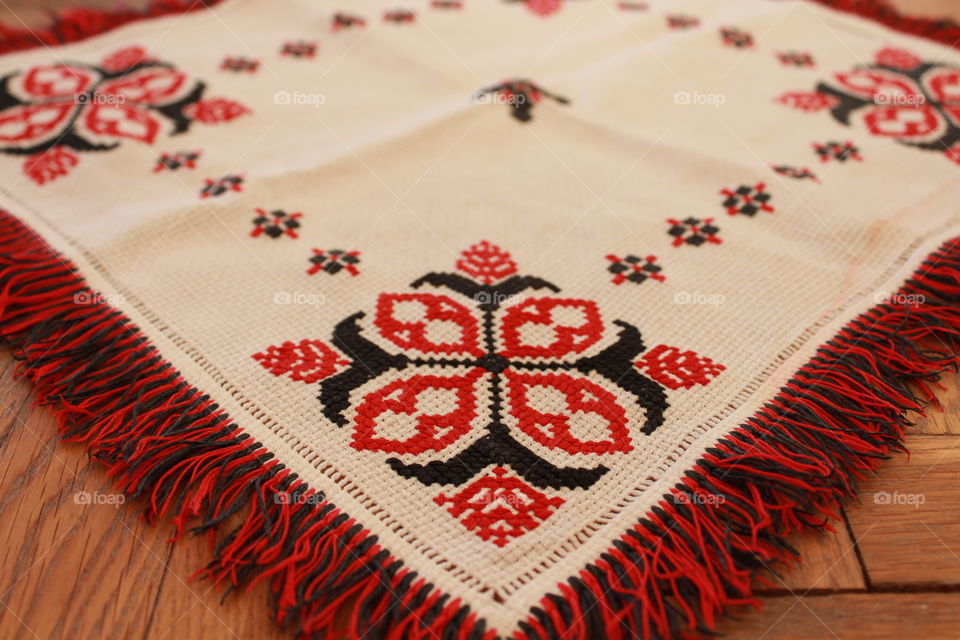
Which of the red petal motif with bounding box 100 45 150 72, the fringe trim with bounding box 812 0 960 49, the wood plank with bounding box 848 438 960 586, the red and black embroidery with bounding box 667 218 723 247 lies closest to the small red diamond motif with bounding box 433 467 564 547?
the wood plank with bounding box 848 438 960 586

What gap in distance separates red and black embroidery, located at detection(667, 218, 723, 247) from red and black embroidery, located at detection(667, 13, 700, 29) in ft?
2.19

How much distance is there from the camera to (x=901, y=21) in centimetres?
152

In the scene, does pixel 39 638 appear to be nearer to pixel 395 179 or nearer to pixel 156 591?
pixel 156 591

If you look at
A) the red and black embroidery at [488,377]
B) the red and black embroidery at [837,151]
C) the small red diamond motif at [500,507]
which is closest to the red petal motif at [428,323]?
the red and black embroidery at [488,377]

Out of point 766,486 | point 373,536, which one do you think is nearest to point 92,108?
point 373,536

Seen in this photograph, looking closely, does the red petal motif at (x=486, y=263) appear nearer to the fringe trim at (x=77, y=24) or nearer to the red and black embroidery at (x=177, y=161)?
the red and black embroidery at (x=177, y=161)

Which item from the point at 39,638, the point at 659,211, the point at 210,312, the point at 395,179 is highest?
the point at 659,211

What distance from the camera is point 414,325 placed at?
882 mm

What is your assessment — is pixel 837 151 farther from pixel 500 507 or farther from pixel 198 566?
pixel 198 566

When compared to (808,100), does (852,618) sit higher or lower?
lower

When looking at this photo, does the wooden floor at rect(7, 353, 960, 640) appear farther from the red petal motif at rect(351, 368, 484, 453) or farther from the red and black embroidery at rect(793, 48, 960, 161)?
the red and black embroidery at rect(793, 48, 960, 161)

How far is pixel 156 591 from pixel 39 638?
0.31 feet

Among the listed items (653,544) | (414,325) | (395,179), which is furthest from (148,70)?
(653,544)

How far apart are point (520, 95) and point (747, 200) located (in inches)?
16.4
